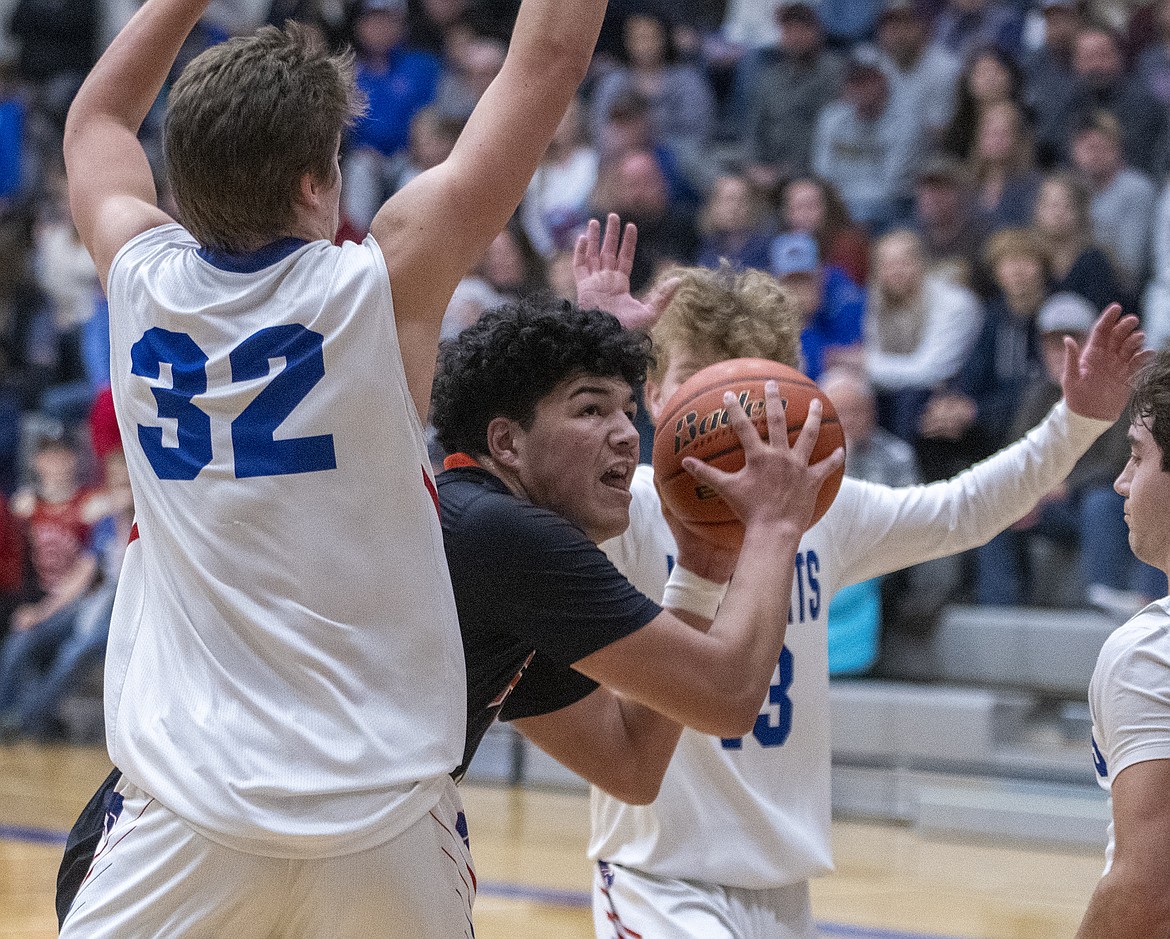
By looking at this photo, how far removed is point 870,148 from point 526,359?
8904 mm

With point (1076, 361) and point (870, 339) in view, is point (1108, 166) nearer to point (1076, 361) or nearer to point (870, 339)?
point (870, 339)

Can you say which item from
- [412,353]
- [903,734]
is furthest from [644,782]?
[903,734]

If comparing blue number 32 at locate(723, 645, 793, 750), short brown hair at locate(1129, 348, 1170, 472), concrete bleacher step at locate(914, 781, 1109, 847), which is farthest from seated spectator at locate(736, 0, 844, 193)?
short brown hair at locate(1129, 348, 1170, 472)

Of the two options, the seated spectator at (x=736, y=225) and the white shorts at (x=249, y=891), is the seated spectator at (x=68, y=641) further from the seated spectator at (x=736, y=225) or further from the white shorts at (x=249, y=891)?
the white shorts at (x=249, y=891)

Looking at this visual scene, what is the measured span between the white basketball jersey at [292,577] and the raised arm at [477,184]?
46 millimetres

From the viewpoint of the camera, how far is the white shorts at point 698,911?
137 inches

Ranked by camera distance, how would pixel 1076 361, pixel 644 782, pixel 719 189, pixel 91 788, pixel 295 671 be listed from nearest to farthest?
pixel 295 671 < pixel 644 782 < pixel 1076 361 < pixel 91 788 < pixel 719 189

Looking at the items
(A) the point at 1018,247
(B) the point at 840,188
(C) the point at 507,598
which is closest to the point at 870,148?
(B) the point at 840,188

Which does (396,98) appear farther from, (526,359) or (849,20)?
(526,359)

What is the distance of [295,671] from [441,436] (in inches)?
32.7

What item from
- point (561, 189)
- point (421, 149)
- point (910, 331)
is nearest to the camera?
point (910, 331)

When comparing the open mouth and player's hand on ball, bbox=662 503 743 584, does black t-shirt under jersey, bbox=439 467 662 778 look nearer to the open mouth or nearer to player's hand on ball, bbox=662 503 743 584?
the open mouth

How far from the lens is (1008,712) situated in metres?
8.44

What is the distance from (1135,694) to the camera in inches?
100
